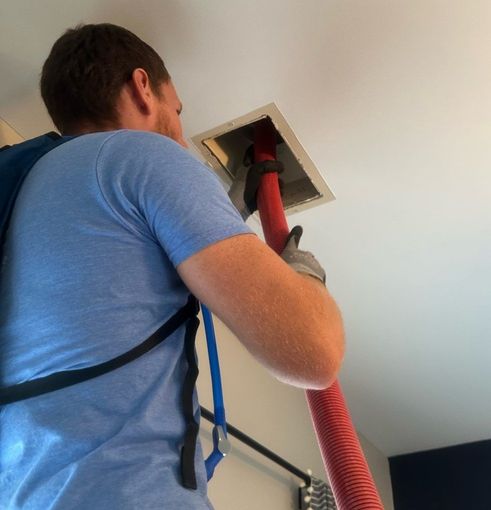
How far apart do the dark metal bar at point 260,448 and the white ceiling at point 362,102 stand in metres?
0.53

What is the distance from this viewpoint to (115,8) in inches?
42.5

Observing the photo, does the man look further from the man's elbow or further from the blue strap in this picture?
the blue strap

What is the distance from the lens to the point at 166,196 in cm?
65

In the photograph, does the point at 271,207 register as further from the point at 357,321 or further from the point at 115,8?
the point at 357,321

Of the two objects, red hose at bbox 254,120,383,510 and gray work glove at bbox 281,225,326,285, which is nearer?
gray work glove at bbox 281,225,326,285

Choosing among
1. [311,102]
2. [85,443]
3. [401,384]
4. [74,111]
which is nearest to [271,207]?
[311,102]

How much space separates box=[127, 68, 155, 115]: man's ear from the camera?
0.96 metres

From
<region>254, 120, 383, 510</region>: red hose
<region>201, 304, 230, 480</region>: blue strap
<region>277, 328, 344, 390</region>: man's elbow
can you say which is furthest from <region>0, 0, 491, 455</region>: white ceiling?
<region>277, 328, 344, 390</region>: man's elbow

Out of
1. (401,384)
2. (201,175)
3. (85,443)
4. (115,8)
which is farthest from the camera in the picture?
(401,384)

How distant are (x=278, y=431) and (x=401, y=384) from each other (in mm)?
645

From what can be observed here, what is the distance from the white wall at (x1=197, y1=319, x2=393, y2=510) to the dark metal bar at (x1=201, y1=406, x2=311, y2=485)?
29mm

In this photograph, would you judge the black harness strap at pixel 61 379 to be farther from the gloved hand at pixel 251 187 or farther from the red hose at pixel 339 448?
the gloved hand at pixel 251 187

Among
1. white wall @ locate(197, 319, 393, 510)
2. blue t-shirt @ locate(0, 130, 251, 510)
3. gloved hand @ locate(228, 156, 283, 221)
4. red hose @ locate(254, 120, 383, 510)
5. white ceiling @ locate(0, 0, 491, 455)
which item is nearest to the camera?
blue t-shirt @ locate(0, 130, 251, 510)

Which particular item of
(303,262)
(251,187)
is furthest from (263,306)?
(251,187)
